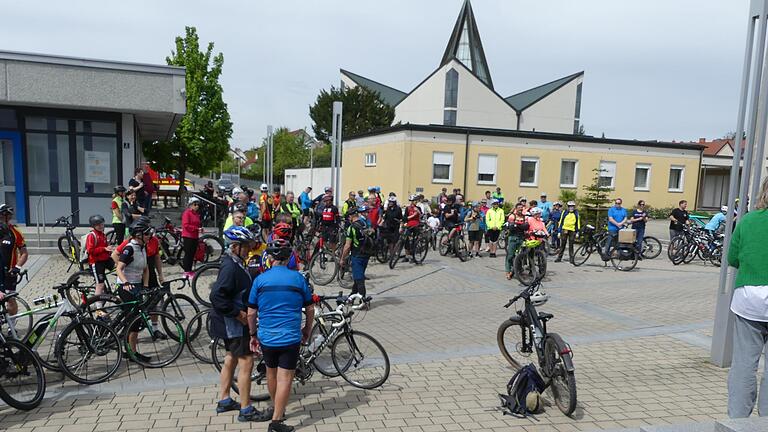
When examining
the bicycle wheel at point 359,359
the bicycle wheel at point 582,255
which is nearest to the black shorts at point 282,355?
the bicycle wheel at point 359,359

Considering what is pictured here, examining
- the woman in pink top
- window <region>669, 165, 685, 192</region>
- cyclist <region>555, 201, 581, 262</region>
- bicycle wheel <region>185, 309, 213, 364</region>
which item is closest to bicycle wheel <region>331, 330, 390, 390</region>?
bicycle wheel <region>185, 309, 213, 364</region>

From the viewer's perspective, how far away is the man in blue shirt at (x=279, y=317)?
13.1 ft

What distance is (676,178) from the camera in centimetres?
3061

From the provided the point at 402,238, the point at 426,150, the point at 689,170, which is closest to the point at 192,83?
the point at 426,150

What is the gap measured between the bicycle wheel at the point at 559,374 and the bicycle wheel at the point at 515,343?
62 centimetres

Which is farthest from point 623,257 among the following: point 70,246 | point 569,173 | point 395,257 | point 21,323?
point 569,173

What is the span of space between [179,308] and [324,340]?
2.22m

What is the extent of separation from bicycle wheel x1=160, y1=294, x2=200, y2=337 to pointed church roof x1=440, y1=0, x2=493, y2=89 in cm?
6214

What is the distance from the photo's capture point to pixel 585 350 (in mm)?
6445

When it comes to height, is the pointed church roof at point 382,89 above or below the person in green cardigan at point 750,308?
above

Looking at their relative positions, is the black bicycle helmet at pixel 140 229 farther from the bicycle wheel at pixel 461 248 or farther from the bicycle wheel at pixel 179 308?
the bicycle wheel at pixel 461 248

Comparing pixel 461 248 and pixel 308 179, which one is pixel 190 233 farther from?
pixel 308 179

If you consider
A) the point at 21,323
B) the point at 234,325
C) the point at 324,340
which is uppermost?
the point at 234,325

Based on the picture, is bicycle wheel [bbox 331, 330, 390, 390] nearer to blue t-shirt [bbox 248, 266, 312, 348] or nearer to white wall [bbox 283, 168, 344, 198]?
blue t-shirt [bbox 248, 266, 312, 348]
